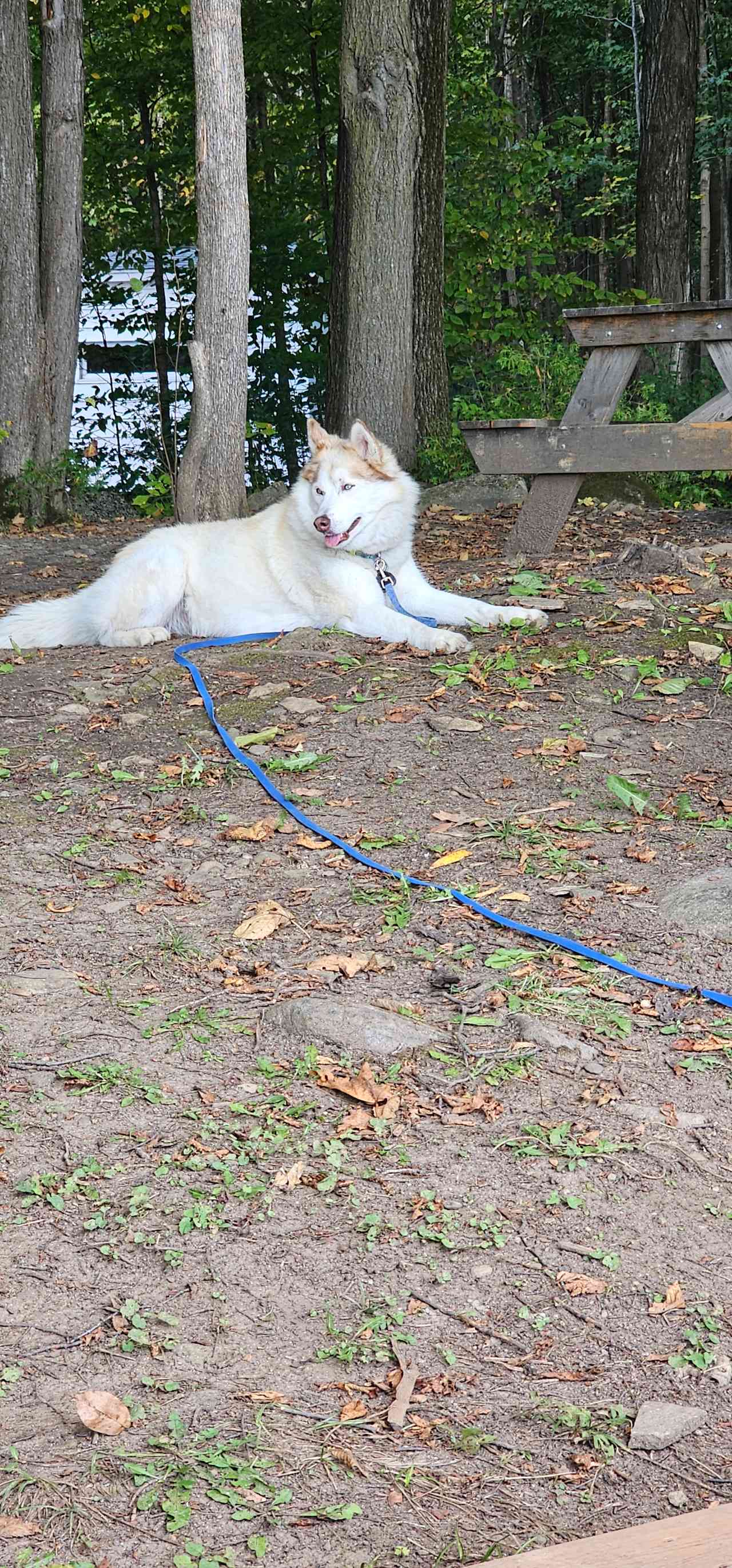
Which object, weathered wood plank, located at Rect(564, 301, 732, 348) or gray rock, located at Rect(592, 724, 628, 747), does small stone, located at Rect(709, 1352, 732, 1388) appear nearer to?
gray rock, located at Rect(592, 724, 628, 747)

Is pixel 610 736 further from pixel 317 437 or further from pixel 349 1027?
pixel 317 437

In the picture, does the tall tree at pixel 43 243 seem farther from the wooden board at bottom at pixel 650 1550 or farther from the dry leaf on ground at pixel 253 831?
the wooden board at bottom at pixel 650 1550

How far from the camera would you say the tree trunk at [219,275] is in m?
7.19

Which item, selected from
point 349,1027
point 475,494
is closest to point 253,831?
point 349,1027

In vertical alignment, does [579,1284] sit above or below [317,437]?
below

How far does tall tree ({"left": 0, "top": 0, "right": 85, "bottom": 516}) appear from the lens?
10.9 m

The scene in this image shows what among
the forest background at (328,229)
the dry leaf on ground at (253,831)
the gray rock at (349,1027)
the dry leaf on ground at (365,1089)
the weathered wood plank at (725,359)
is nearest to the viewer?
the dry leaf on ground at (365,1089)

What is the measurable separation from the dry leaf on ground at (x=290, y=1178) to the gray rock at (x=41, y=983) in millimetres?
974

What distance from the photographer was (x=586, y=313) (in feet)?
22.9

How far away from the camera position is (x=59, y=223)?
11.4 m

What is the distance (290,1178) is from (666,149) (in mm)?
13976

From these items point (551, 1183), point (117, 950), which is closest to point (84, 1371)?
point (551, 1183)

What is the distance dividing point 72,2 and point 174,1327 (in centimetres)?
1203

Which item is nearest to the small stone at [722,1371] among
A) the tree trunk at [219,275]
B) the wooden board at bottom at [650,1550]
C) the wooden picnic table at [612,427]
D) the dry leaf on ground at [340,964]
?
the wooden board at bottom at [650,1550]
